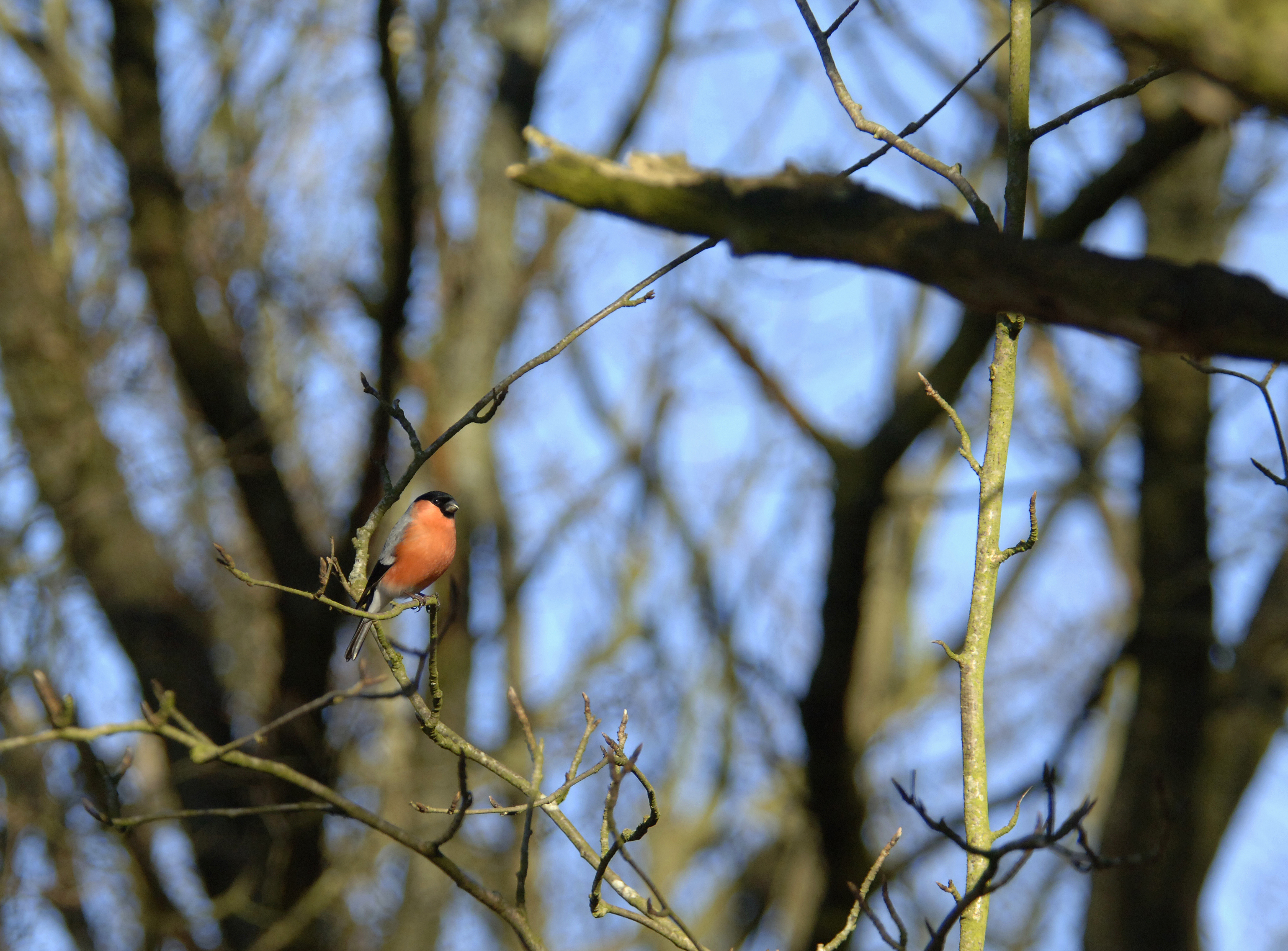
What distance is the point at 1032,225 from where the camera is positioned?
667 cm

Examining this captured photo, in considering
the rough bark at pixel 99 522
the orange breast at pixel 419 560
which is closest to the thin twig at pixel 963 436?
the orange breast at pixel 419 560

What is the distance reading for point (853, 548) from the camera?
188 inches

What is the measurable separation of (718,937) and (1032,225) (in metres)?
7.92

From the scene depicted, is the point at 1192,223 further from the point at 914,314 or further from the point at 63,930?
the point at 63,930

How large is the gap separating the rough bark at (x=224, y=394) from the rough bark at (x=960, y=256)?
5274 mm

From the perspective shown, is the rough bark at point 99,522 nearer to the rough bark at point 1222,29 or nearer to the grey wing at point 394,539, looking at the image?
the grey wing at point 394,539

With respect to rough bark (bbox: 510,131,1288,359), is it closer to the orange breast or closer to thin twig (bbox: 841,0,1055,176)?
thin twig (bbox: 841,0,1055,176)

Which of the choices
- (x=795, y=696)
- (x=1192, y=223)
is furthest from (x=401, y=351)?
(x=1192, y=223)

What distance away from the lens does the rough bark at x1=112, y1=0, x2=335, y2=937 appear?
6039mm

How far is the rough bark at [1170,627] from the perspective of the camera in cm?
523

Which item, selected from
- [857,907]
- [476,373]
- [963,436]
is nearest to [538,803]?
[857,907]

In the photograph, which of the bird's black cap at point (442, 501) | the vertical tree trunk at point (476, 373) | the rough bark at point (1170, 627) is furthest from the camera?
the vertical tree trunk at point (476, 373)

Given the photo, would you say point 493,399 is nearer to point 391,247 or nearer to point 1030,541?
point 1030,541

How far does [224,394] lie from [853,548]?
152 inches
